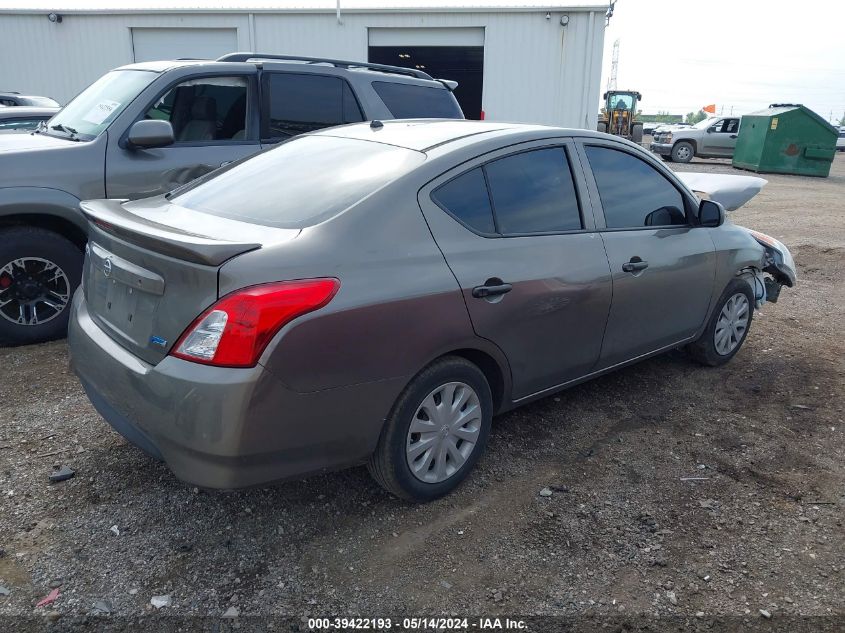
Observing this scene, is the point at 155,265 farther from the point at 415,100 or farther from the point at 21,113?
the point at 21,113

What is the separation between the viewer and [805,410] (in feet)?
14.0

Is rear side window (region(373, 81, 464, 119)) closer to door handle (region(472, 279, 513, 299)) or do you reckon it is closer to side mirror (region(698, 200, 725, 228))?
side mirror (region(698, 200, 725, 228))

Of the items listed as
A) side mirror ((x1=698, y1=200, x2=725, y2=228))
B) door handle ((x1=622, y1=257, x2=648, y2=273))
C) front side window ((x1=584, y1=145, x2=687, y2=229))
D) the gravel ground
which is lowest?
the gravel ground

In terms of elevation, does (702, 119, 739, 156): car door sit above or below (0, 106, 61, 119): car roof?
below

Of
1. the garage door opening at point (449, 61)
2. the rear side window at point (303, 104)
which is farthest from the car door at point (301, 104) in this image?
the garage door opening at point (449, 61)

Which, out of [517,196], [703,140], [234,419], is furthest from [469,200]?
[703,140]

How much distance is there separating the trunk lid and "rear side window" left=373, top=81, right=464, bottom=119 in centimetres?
344

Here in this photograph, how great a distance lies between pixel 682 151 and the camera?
2523 cm

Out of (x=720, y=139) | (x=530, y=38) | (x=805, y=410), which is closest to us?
(x=805, y=410)

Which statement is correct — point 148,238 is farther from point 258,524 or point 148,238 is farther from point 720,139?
point 720,139

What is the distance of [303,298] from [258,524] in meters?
1.11

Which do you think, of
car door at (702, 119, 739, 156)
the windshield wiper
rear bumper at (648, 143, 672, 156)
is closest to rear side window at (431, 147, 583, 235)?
the windshield wiper

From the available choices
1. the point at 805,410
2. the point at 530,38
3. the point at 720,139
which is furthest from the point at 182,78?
the point at 720,139

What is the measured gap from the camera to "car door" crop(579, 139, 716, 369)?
3.73 metres
